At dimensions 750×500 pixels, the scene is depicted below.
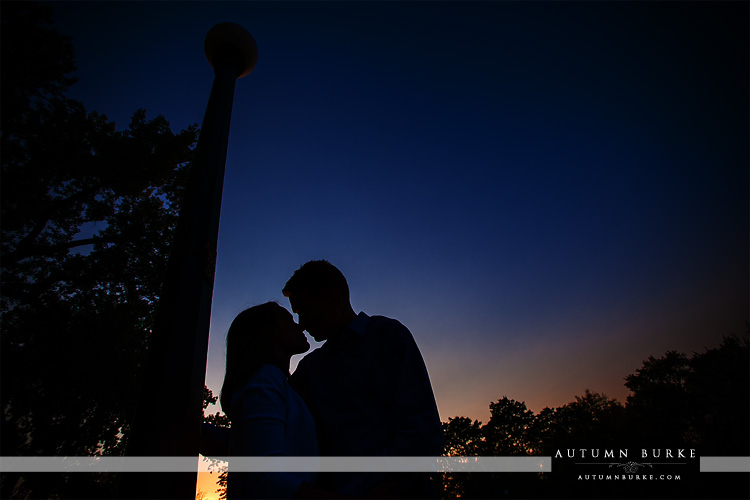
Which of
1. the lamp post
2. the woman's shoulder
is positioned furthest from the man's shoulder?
the lamp post

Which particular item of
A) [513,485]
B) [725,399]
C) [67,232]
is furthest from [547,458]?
[67,232]

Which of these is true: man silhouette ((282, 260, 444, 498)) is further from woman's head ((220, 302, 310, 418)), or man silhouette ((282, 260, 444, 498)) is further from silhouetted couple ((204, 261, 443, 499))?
woman's head ((220, 302, 310, 418))

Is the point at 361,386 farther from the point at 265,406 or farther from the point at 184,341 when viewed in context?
the point at 184,341

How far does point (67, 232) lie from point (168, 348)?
15041mm

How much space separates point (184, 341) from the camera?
1787mm

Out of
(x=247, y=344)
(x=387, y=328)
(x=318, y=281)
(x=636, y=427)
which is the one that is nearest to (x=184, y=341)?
(x=247, y=344)

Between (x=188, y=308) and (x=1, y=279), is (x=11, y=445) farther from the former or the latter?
(x=188, y=308)

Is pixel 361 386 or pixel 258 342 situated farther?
pixel 361 386

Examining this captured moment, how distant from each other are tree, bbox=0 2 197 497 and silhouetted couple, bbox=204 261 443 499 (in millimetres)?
13290

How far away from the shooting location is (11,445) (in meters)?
11.2

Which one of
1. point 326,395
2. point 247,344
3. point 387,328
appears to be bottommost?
point 326,395

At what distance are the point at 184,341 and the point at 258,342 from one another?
41 cm

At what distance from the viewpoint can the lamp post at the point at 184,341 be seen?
59.9 inches

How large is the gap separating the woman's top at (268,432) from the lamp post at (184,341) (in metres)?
0.36
